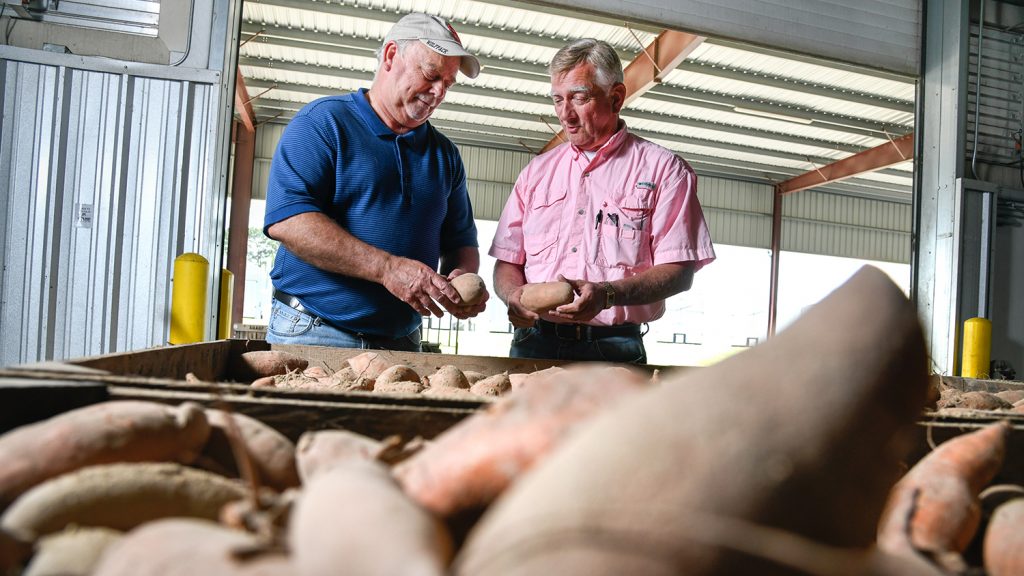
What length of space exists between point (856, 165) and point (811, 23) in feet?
29.2

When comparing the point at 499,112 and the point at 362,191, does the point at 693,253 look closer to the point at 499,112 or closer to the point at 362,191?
the point at 362,191

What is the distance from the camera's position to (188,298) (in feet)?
13.4

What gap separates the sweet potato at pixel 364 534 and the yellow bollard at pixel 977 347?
6.18m

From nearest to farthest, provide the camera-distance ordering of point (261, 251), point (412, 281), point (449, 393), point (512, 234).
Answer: point (449, 393), point (412, 281), point (512, 234), point (261, 251)

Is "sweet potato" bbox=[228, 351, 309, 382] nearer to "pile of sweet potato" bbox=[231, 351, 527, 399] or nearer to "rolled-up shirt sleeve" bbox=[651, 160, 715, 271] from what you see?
"pile of sweet potato" bbox=[231, 351, 527, 399]

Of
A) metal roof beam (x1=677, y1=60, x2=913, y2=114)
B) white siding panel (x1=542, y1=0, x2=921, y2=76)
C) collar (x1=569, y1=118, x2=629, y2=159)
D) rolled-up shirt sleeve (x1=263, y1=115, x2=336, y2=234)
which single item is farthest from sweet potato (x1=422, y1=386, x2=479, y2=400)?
metal roof beam (x1=677, y1=60, x2=913, y2=114)

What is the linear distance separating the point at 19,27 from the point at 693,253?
4.53 m

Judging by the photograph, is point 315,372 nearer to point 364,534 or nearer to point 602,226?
point 602,226

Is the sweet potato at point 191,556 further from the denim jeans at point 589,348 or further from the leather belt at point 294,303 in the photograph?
the denim jeans at point 589,348

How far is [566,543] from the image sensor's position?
530 millimetres

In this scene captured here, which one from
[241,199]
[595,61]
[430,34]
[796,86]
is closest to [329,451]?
[430,34]

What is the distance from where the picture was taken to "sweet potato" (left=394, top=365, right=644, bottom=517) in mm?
724

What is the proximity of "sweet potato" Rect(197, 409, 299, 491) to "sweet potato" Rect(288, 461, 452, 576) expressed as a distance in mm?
335

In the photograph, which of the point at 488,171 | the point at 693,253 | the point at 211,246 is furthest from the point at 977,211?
the point at 488,171
